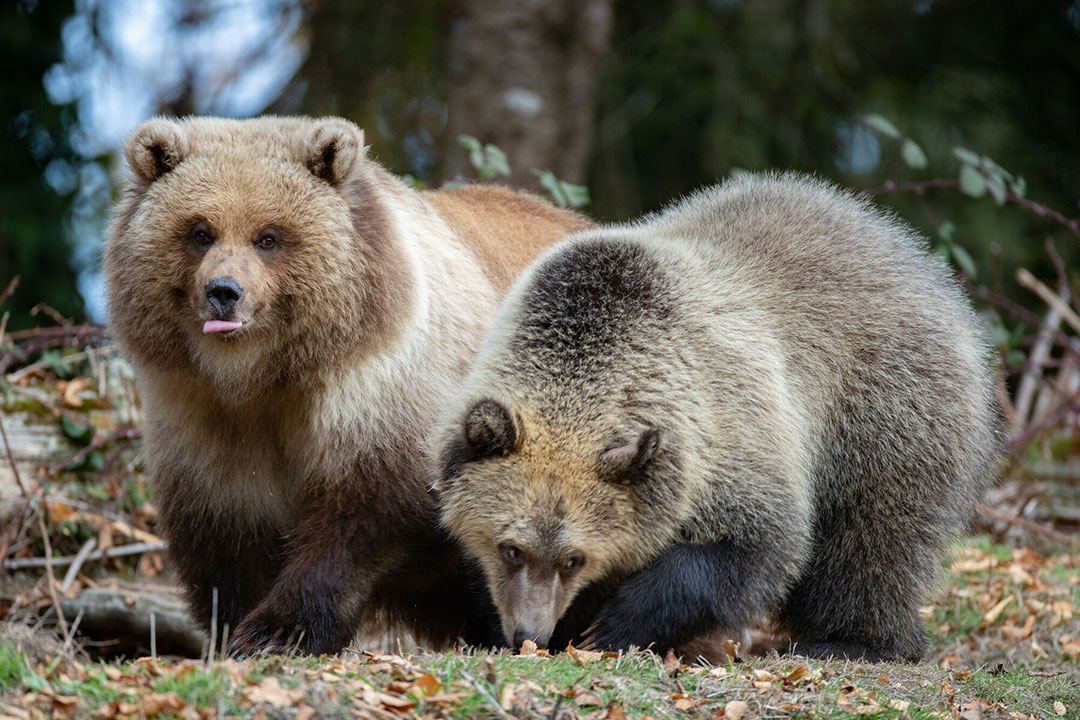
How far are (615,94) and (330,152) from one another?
8.06m

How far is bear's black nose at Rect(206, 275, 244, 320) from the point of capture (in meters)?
4.99

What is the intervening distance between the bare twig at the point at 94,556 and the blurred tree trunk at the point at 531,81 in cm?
464

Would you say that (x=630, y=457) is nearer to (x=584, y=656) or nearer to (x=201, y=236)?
(x=584, y=656)

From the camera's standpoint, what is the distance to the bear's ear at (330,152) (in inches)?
215

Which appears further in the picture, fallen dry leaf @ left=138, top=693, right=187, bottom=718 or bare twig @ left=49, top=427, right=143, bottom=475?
bare twig @ left=49, top=427, right=143, bottom=475

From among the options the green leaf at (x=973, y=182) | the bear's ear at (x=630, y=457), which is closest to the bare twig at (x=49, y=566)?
the bear's ear at (x=630, y=457)

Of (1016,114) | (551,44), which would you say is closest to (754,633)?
(551,44)

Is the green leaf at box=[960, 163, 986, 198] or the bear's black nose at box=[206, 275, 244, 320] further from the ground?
the green leaf at box=[960, 163, 986, 198]

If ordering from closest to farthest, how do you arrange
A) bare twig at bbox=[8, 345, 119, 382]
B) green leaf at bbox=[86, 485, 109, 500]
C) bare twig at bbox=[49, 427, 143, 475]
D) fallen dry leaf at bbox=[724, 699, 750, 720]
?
fallen dry leaf at bbox=[724, 699, 750, 720], bare twig at bbox=[49, 427, 143, 475], green leaf at bbox=[86, 485, 109, 500], bare twig at bbox=[8, 345, 119, 382]

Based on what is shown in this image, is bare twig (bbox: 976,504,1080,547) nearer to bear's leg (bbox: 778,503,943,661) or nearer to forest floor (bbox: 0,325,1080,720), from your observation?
forest floor (bbox: 0,325,1080,720)

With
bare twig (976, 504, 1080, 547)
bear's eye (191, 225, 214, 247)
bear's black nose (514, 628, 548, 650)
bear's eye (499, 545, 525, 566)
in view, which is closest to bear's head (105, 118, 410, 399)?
bear's eye (191, 225, 214, 247)

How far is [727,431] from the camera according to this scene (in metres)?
5.54

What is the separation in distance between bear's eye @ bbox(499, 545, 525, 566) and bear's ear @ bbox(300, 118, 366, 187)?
1847mm

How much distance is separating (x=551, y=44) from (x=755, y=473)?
21.8ft
